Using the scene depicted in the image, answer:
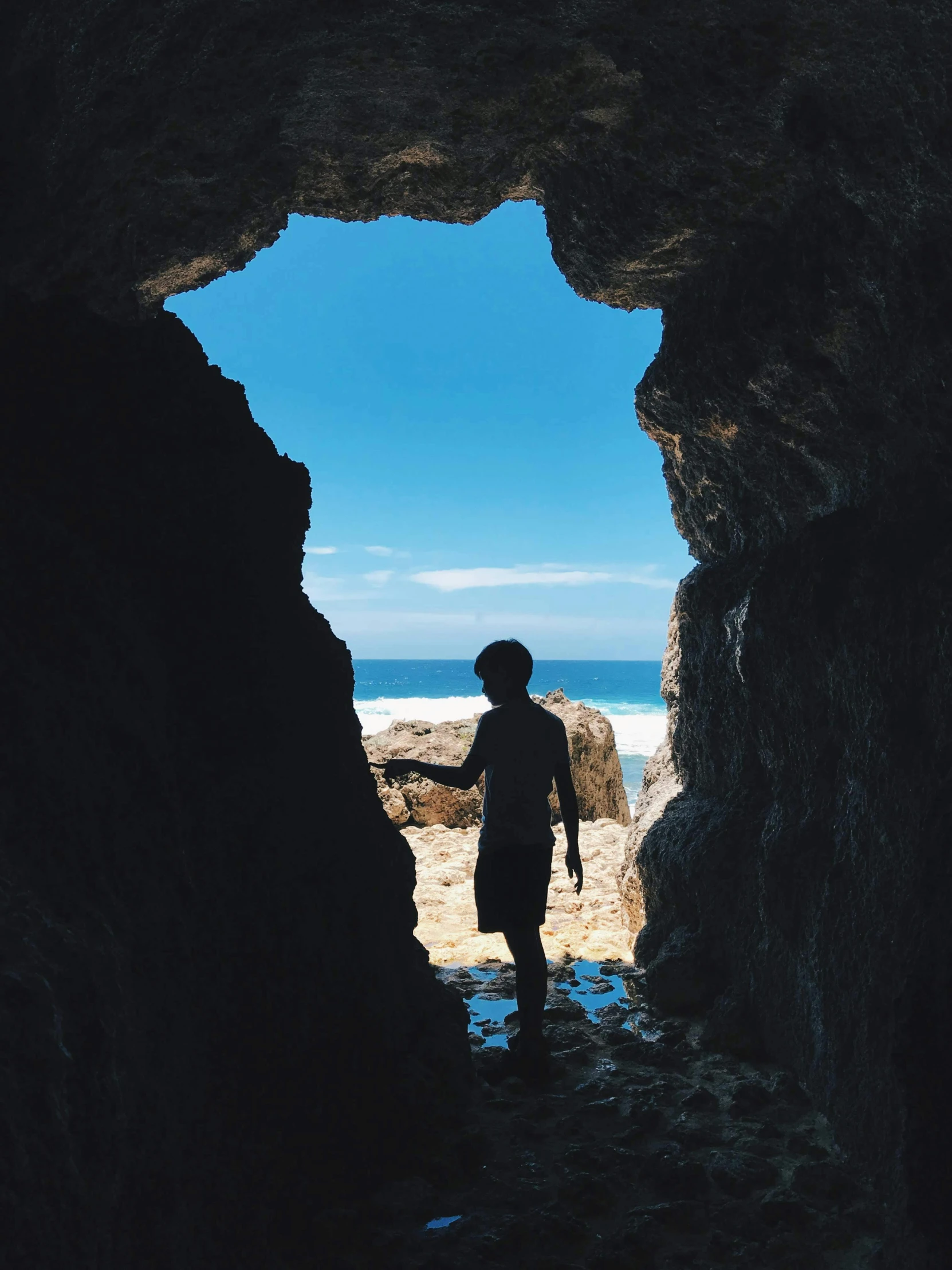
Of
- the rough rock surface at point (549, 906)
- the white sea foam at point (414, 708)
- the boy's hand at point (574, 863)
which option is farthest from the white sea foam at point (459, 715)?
the boy's hand at point (574, 863)

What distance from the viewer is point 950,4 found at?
2.17 m

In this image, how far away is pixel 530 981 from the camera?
4082mm

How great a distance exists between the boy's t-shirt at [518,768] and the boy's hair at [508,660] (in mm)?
159

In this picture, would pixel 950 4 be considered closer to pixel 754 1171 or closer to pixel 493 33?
pixel 493 33

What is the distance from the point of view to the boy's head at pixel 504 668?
14.4 feet

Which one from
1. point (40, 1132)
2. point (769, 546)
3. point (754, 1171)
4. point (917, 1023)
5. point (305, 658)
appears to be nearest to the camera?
point (40, 1132)

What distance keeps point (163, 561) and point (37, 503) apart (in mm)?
621

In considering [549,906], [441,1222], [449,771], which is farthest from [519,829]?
[549,906]

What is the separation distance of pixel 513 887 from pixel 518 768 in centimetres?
59

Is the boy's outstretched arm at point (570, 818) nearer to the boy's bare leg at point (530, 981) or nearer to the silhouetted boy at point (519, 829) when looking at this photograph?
the silhouetted boy at point (519, 829)

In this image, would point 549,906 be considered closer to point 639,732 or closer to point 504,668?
point 504,668

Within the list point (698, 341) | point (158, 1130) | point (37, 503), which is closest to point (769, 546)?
point (698, 341)

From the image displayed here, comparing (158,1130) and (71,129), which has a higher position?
(71,129)

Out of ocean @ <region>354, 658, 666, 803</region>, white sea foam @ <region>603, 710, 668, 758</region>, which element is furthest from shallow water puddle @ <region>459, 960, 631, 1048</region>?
white sea foam @ <region>603, 710, 668, 758</region>
